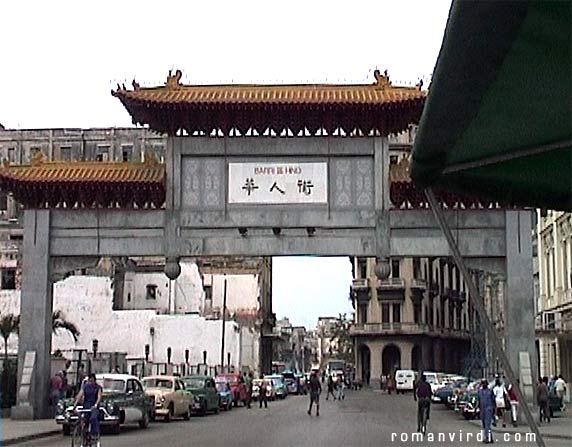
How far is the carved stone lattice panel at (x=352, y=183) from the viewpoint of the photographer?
1196 inches

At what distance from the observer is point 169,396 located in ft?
112

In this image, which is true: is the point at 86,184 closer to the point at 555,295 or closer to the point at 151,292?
the point at 555,295

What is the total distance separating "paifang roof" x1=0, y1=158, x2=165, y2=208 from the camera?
3095 cm

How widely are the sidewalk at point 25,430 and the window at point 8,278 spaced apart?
1738 inches

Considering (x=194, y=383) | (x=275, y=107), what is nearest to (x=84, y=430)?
(x=275, y=107)

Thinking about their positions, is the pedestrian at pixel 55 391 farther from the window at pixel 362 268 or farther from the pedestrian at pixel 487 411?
the window at pixel 362 268

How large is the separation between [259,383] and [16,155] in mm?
39397

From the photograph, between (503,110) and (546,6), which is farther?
(503,110)

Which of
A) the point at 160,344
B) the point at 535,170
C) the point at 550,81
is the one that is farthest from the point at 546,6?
the point at 160,344

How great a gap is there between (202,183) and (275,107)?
10.7 feet

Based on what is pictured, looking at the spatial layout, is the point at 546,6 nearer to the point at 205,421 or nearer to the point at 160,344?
the point at 205,421

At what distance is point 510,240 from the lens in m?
29.9

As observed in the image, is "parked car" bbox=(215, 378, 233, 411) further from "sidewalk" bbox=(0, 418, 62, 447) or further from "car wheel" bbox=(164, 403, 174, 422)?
"sidewalk" bbox=(0, 418, 62, 447)

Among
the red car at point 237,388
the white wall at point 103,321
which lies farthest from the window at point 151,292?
the red car at point 237,388
